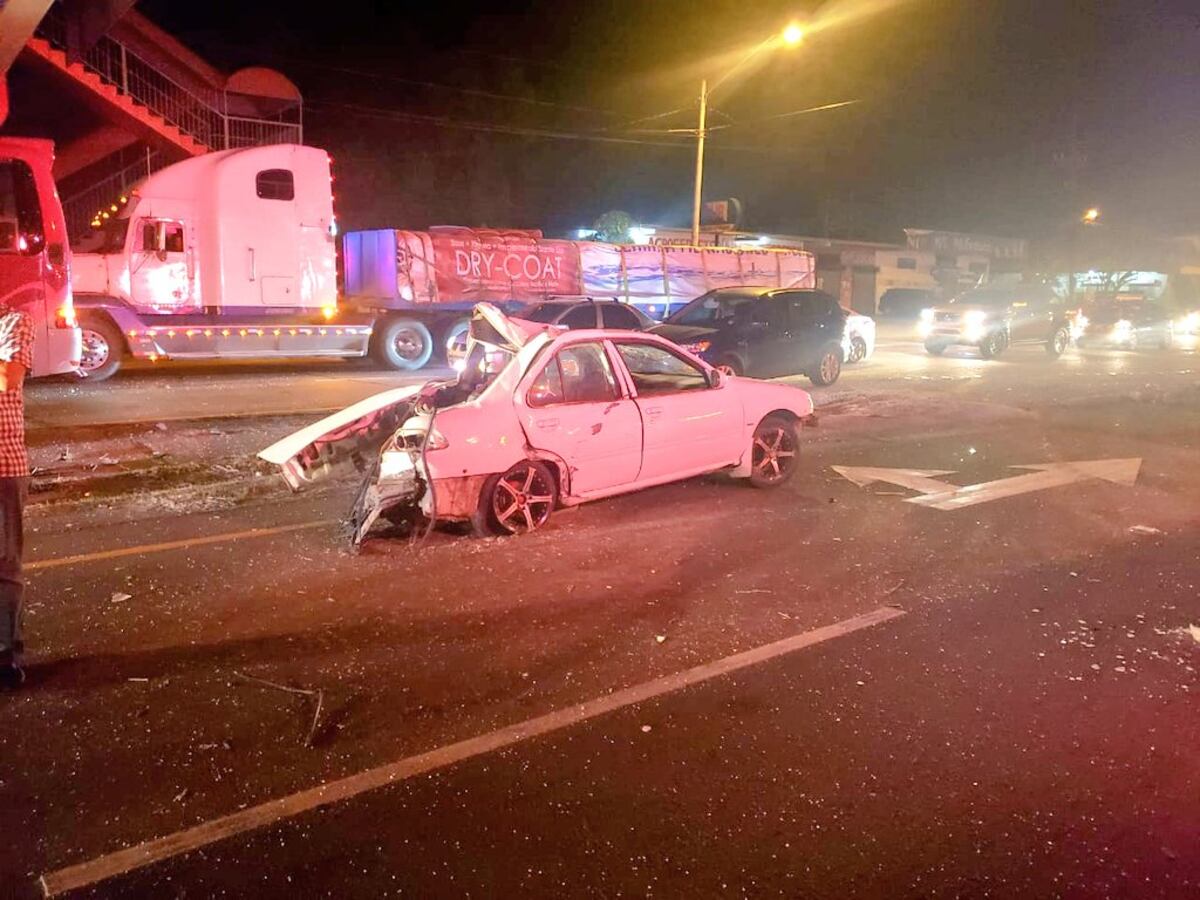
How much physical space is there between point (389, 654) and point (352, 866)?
5.62 ft

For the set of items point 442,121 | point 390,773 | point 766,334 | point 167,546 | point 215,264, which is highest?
point 442,121

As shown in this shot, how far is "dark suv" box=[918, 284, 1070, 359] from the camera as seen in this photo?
866 inches

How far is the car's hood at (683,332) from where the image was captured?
540 inches

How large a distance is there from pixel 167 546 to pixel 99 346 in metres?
9.69

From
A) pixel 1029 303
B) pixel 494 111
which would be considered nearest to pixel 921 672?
pixel 1029 303

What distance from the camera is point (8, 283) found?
1113 centimetres

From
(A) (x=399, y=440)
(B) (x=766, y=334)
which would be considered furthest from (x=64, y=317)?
(B) (x=766, y=334)

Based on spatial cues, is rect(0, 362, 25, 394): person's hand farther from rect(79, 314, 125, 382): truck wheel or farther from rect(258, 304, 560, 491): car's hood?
rect(79, 314, 125, 382): truck wheel

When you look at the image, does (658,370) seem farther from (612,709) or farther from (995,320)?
(995,320)

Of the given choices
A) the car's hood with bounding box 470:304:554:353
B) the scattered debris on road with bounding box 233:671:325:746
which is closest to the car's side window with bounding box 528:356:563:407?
the car's hood with bounding box 470:304:554:353

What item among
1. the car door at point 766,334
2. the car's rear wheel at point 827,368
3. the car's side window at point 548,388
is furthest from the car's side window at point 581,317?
the car's side window at point 548,388

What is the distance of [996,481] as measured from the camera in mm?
8992

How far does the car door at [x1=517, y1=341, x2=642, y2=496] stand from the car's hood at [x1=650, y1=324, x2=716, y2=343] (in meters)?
6.70

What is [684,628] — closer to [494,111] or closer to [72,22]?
[72,22]
